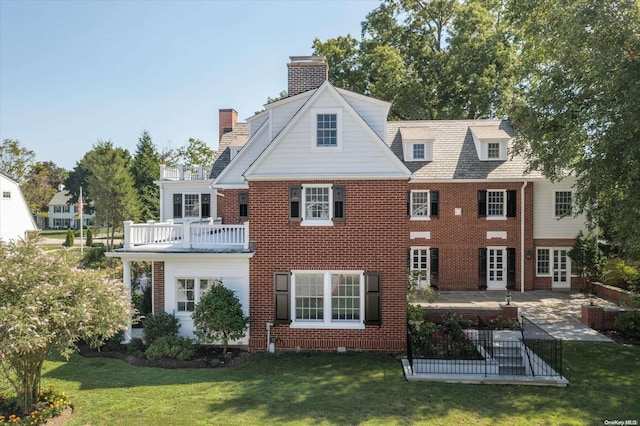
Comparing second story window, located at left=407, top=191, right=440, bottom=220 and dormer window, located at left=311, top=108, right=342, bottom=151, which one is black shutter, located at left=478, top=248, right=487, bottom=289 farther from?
dormer window, located at left=311, top=108, right=342, bottom=151

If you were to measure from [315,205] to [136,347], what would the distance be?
7649mm

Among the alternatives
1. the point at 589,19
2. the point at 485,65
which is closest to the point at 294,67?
the point at 589,19

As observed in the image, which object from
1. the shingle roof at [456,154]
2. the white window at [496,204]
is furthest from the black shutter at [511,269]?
the shingle roof at [456,154]

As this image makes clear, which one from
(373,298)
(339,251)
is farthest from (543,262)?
(339,251)

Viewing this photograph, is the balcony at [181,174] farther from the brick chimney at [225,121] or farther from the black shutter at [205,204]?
the brick chimney at [225,121]

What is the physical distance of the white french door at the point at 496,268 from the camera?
75.2 ft

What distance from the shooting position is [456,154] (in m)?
24.0

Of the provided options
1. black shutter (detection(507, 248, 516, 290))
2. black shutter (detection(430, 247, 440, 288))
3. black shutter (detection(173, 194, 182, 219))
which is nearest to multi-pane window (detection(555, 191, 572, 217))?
black shutter (detection(507, 248, 516, 290))

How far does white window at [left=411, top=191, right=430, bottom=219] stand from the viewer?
75.7 ft

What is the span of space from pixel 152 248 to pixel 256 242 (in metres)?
3.71

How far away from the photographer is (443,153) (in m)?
24.1

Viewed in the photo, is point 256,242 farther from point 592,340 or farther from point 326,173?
point 592,340

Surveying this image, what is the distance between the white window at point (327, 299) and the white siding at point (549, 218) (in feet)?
47.5

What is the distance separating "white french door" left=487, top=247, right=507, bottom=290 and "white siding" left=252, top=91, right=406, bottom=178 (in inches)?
496
